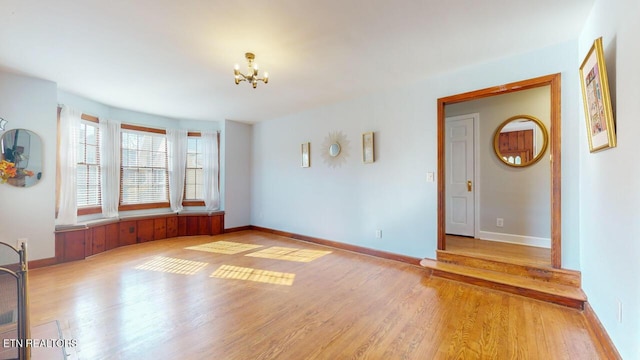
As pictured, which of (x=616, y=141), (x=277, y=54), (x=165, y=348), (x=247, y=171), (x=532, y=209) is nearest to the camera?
(x=616, y=141)

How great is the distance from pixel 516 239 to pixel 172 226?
6.38 meters

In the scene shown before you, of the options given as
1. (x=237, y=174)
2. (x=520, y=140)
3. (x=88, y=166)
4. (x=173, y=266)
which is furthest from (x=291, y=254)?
(x=520, y=140)

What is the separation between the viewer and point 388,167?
3.89 metres

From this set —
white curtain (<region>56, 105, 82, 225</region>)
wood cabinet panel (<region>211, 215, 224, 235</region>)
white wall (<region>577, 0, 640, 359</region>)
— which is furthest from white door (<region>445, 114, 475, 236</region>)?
white curtain (<region>56, 105, 82, 225</region>)

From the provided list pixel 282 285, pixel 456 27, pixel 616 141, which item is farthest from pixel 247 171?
pixel 616 141

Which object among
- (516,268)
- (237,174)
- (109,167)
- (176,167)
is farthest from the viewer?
(237,174)

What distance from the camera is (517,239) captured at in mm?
3957

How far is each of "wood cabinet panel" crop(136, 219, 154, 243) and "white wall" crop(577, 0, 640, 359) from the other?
632cm

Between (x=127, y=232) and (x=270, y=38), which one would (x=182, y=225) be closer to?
(x=127, y=232)

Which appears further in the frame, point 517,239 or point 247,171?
point 247,171

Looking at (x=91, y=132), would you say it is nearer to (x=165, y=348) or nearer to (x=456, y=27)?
(x=165, y=348)

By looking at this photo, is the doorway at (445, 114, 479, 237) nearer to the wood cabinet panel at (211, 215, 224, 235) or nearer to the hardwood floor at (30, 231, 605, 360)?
the hardwood floor at (30, 231, 605, 360)

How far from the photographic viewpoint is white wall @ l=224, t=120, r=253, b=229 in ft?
19.0

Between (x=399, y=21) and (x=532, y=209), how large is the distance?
11.5 ft
